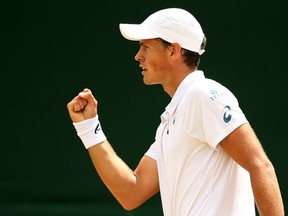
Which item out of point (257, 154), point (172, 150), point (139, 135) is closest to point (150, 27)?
point (172, 150)

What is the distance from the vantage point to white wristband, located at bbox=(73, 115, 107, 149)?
3145 millimetres

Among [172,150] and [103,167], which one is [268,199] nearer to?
[172,150]

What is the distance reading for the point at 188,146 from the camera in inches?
111

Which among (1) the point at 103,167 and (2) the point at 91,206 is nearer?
(1) the point at 103,167

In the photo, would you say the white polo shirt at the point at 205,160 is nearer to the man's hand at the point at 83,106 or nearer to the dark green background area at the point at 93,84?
the man's hand at the point at 83,106

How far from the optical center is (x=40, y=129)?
5.55m

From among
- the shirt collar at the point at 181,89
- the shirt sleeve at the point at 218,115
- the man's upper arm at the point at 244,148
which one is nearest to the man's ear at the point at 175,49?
the shirt collar at the point at 181,89

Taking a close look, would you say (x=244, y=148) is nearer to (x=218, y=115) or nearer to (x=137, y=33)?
(x=218, y=115)

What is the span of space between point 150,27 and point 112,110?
2.46 meters

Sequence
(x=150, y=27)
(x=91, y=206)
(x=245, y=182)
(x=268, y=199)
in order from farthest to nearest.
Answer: (x=91, y=206) < (x=150, y=27) < (x=245, y=182) < (x=268, y=199)

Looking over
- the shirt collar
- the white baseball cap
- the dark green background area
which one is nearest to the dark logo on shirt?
the shirt collar

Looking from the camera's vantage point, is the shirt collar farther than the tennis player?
Yes

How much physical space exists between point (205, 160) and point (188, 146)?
0.25 feet

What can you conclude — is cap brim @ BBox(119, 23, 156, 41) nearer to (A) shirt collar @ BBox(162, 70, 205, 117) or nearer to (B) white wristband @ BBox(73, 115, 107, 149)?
(A) shirt collar @ BBox(162, 70, 205, 117)
